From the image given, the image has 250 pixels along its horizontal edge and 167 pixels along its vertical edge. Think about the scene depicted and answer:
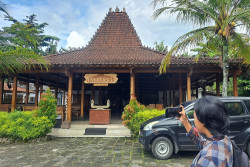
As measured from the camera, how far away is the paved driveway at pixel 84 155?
4633 millimetres

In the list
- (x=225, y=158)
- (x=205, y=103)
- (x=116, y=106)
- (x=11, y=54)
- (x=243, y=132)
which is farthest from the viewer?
(x=116, y=106)

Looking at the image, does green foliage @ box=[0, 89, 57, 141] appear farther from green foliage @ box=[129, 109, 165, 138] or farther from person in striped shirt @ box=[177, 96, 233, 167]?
person in striped shirt @ box=[177, 96, 233, 167]

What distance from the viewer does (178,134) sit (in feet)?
16.0

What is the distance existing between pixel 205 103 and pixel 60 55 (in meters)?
10.9

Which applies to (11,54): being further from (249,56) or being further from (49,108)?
(249,56)

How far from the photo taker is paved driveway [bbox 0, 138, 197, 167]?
4633 mm

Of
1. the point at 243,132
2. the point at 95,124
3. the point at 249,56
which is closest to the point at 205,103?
the point at 243,132

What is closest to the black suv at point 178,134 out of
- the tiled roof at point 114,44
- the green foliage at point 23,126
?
the green foliage at point 23,126

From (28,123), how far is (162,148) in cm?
577

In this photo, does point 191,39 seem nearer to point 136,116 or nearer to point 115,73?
point 136,116

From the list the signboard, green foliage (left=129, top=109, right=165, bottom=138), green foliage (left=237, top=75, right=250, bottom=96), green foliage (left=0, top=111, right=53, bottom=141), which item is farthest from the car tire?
green foliage (left=237, top=75, right=250, bottom=96)

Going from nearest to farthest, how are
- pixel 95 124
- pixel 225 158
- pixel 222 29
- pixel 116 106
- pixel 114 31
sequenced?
pixel 225 158, pixel 222 29, pixel 95 124, pixel 114 31, pixel 116 106

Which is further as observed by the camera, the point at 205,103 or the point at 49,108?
the point at 49,108

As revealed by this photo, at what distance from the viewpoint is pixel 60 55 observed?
35.6 feet
